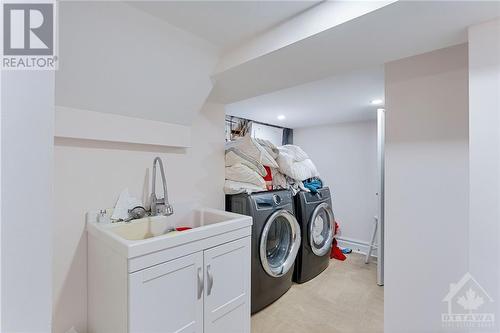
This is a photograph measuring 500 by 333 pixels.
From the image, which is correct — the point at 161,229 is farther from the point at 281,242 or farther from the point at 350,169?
the point at 350,169

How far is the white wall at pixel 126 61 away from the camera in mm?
1157

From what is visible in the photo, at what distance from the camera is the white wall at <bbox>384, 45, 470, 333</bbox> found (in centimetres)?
135

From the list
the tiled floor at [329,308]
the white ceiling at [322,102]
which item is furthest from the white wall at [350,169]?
the tiled floor at [329,308]

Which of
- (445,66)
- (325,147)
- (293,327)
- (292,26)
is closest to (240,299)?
(293,327)

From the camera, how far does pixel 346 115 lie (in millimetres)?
3516

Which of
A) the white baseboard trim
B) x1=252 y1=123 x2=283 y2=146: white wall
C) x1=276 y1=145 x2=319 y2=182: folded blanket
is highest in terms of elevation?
x1=252 y1=123 x2=283 y2=146: white wall

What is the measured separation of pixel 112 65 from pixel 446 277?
231 cm

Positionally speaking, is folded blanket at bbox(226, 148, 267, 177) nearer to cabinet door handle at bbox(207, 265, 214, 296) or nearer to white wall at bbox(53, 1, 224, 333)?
white wall at bbox(53, 1, 224, 333)

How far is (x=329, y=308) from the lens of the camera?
7.45ft

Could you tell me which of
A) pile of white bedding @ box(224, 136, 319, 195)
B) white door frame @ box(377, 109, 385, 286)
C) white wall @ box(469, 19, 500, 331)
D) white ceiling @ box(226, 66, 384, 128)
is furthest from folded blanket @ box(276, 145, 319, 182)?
white wall @ box(469, 19, 500, 331)

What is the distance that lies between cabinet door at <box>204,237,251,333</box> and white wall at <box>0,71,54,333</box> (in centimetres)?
99

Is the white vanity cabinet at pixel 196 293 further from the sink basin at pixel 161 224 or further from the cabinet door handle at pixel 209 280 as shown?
the sink basin at pixel 161 224

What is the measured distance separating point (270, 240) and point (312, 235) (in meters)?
0.65

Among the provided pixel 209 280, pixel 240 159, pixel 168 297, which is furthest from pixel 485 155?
pixel 240 159
